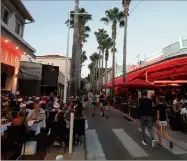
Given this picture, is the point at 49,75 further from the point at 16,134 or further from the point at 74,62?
the point at 16,134

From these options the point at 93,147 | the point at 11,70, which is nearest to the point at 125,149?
the point at 93,147

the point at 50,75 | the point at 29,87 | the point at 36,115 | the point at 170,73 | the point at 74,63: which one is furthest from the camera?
the point at 50,75

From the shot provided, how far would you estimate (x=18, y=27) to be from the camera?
1991 cm

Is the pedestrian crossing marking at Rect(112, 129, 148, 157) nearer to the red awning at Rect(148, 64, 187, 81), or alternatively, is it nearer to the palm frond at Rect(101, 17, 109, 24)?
the red awning at Rect(148, 64, 187, 81)

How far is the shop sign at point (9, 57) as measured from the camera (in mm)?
14902

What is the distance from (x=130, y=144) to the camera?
816cm

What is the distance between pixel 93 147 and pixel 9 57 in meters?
11.4

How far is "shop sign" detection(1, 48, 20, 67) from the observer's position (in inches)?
587

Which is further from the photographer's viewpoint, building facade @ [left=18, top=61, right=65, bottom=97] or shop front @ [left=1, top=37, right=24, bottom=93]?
building facade @ [left=18, top=61, right=65, bottom=97]

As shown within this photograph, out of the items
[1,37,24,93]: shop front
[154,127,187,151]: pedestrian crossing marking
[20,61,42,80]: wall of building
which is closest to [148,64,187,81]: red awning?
[154,127,187,151]: pedestrian crossing marking

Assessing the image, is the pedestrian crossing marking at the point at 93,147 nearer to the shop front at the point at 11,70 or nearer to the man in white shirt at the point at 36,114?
the man in white shirt at the point at 36,114

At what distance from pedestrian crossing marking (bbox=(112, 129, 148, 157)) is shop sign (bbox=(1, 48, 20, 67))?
9.14 meters

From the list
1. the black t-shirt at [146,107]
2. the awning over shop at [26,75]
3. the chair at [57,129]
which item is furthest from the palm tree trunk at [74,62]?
the awning over shop at [26,75]

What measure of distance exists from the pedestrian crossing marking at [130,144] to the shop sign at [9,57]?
9.14m
